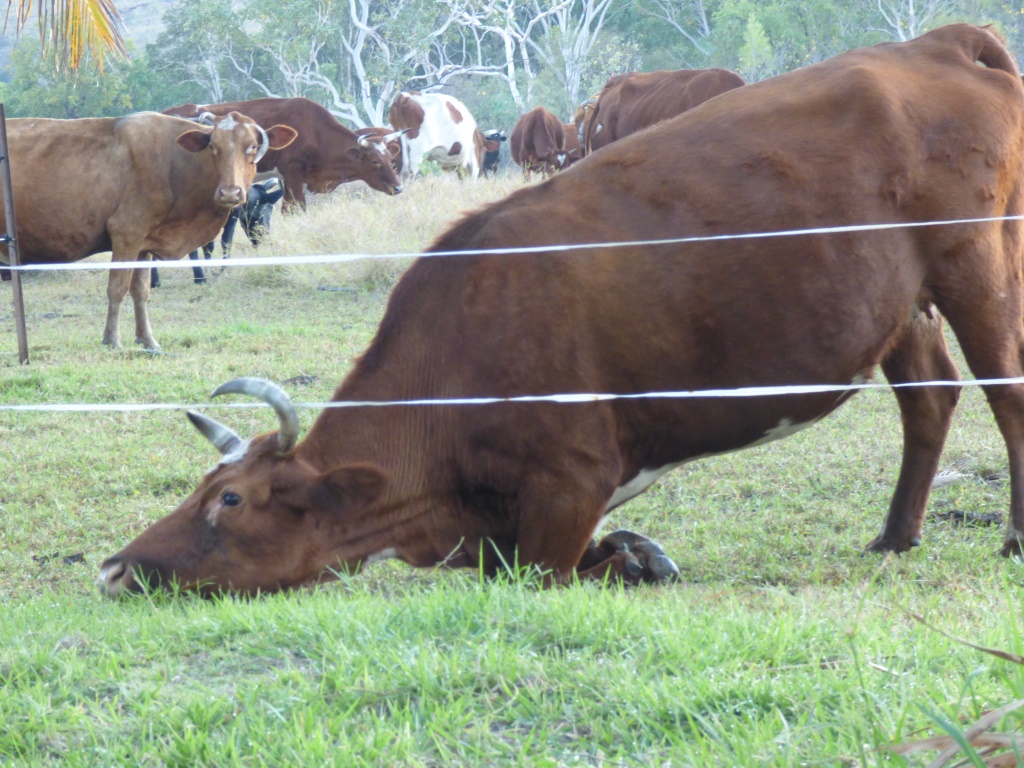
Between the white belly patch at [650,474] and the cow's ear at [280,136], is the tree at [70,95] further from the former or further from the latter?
the white belly patch at [650,474]

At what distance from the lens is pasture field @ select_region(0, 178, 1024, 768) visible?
8.41 ft

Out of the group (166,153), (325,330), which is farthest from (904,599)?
(166,153)

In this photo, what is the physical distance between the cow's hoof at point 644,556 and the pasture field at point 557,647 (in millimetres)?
124

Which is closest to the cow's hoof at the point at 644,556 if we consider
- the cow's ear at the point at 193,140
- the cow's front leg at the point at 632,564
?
the cow's front leg at the point at 632,564

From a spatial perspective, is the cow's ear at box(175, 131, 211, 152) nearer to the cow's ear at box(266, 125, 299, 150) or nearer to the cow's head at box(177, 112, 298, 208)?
the cow's head at box(177, 112, 298, 208)

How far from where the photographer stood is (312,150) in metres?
17.9

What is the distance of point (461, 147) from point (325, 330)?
17.0 metres

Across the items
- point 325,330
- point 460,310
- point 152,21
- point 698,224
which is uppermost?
point 152,21

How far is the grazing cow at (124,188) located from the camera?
10.3 meters

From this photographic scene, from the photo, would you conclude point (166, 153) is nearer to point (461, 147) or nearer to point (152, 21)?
point (461, 147)

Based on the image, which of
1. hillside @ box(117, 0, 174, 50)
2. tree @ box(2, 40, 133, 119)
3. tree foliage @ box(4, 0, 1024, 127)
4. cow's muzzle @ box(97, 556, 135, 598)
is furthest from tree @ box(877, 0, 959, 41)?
hillside @ box(117, 0, 174, 50)

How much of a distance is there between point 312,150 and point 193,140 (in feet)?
23.6

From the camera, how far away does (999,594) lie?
4.05 meters

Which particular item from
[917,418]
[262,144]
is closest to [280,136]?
[262,144]
